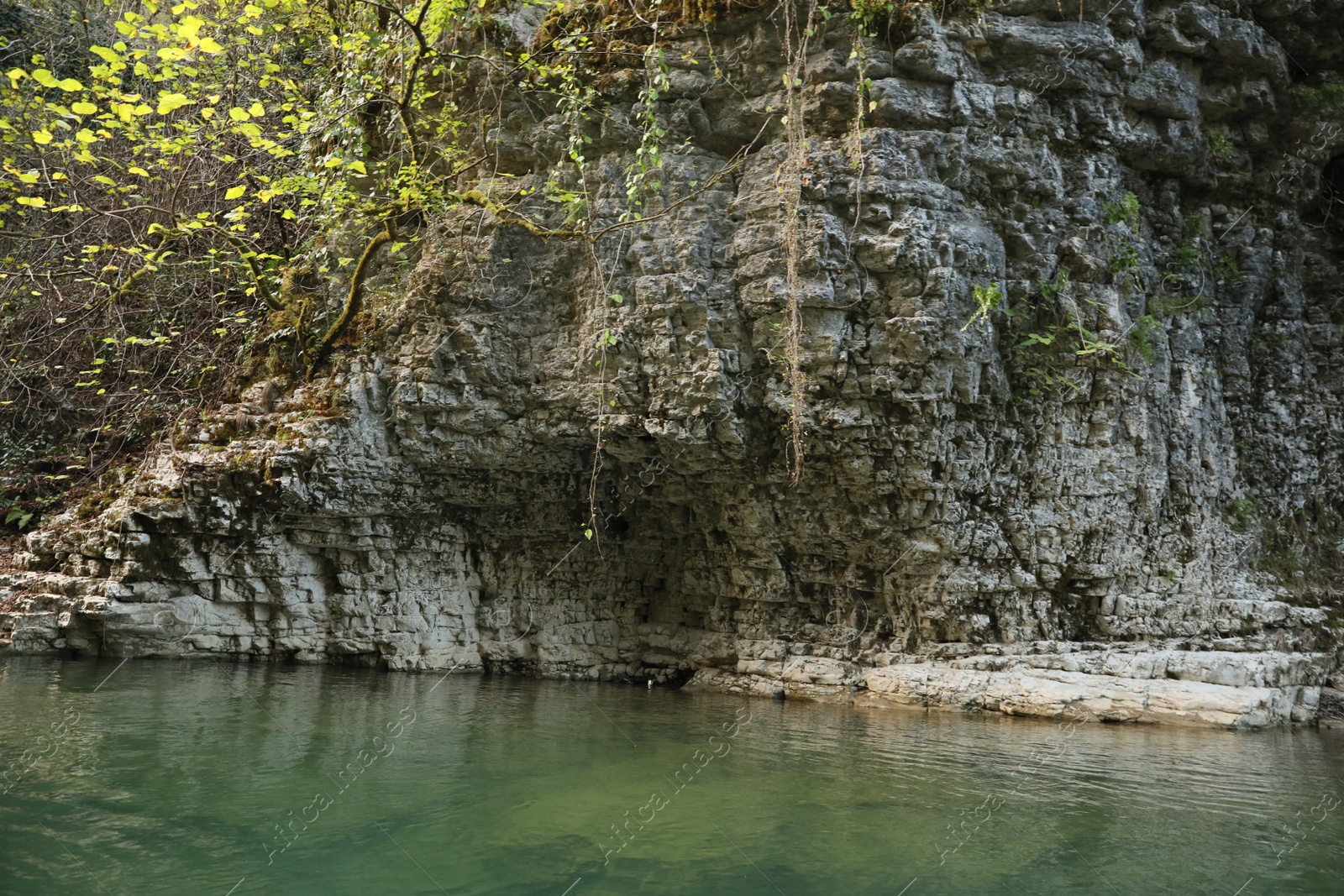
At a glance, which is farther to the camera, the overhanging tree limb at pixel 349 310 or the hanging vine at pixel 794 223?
the overhanging tree limb at pixel 349 310

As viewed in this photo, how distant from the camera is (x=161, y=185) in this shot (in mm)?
12422

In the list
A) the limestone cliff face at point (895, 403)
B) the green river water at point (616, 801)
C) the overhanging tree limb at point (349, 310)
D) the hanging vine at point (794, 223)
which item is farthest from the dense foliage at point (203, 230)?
the green river water at point (616, 801)

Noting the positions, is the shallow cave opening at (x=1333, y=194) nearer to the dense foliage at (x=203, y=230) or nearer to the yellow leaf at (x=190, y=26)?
the dense foliage at (x=203, y=230)

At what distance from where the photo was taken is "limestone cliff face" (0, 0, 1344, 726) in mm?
9750

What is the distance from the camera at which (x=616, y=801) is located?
18.8 ft

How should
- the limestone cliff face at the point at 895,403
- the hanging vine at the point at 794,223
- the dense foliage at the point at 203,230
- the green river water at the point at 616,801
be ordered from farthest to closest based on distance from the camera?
the dense foliage at the point at 203,230 → the limestone cliff face at the point at 895,403 → the hanging vine at the point at 794,223 → the green river water at the point at 616,801

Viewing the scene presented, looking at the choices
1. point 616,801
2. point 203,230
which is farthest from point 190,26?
point 203,230

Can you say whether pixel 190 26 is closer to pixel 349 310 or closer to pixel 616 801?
pixel 616 801

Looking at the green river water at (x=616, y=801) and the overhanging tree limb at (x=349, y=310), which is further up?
the overhanging tree limb at (x=349, y=310)

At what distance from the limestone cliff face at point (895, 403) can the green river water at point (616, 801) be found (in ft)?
5.49

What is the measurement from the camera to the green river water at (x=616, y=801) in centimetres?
445

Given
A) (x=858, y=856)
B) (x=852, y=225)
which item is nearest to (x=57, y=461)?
(x=852, y=225)

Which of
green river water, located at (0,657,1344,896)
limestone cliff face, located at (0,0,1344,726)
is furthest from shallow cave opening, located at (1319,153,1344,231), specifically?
green river water, located at (0,657,1344,896)

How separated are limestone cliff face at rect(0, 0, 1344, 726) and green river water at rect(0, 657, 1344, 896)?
1673 millimetres
